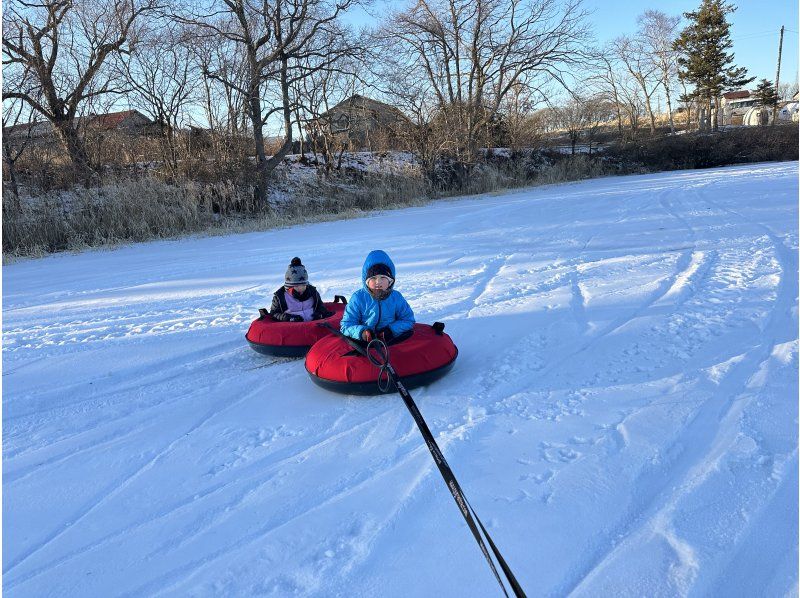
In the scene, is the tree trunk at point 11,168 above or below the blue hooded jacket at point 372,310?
above

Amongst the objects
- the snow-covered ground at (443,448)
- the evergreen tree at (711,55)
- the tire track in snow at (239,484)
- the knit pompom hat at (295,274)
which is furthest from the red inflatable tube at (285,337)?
the evergreen tree at (711,55)

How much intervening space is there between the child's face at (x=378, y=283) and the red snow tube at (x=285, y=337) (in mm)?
640

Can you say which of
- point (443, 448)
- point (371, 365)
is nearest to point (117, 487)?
point (371, 365)

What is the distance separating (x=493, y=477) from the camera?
2463mm

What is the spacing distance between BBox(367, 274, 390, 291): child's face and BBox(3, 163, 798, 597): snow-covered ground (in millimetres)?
734

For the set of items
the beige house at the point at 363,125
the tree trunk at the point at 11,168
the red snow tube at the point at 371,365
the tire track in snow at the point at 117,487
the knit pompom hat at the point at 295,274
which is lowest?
the tire track in snow at the point at 117,487

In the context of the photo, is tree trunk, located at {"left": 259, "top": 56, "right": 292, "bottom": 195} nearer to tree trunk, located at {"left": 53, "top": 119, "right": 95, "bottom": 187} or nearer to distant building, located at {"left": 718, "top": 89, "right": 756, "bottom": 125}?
tree trunk, located at {"left": 53, "top": 119, "right": 95, "bottom": 187}

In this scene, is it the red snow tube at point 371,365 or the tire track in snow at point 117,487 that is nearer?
the tire track in snow at point 117,487

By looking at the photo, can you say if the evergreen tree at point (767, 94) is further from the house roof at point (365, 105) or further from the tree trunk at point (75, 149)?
the tree trunk at point (75, 149)

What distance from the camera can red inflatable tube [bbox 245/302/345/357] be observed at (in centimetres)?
Answer: 403

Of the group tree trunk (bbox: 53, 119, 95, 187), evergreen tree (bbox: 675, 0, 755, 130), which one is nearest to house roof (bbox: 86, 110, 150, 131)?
tree trunk (bbox: 53, 119, 95, 187)

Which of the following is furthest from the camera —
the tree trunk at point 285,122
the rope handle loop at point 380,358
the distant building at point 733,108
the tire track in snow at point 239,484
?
the distant building at point 733,108

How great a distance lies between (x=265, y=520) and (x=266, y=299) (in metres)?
3.97

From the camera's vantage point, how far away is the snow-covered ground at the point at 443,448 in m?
1.98
